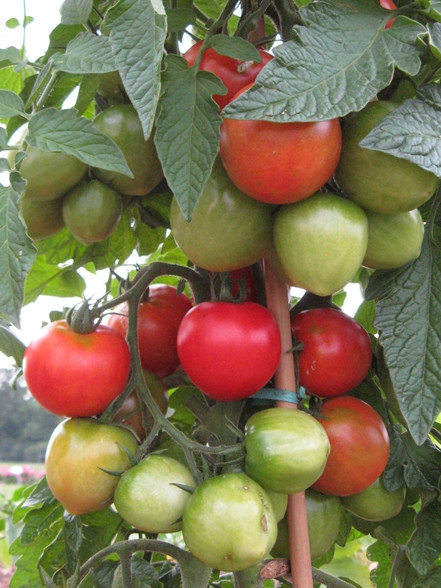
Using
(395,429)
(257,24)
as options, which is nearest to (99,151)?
(257,24)

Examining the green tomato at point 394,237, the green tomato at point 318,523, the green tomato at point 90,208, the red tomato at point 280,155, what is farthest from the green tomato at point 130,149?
the green tomato at point 318,523

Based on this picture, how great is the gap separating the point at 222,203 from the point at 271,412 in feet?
0.66

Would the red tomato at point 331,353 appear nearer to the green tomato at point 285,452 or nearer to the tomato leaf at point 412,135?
the green tomato at point 285,452

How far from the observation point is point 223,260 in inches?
23.1

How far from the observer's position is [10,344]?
714 millimetres

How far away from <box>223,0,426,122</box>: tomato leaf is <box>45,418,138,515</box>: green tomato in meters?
0.33

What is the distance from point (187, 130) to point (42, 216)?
9.2 inches

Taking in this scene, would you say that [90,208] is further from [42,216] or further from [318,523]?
[318,523]

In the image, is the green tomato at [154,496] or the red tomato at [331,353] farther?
the red tomato at [331,353]

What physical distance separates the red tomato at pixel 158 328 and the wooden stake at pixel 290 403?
0.48 ft

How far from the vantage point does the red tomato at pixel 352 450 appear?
2.07 ft

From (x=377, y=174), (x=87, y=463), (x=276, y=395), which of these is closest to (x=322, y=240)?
(x=377, y=174)

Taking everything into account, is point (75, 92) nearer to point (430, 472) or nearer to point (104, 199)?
point (104, 199)

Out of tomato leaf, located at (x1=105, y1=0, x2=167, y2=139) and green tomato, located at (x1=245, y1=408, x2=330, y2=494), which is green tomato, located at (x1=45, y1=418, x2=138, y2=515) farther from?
tomato leaf, located at (x1=105, y1=0, x2=167, y2=139)
